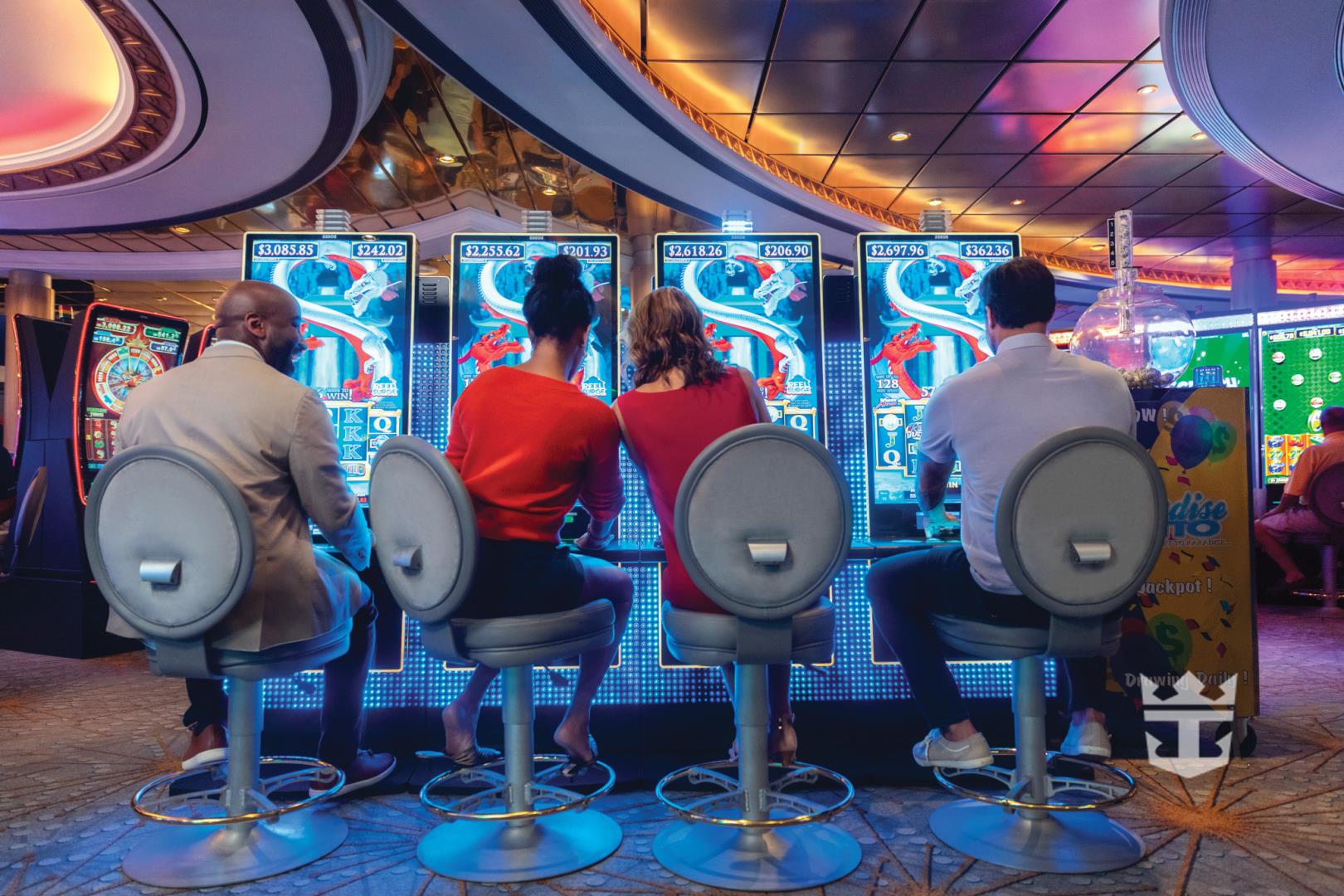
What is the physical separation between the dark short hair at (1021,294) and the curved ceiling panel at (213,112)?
4.37 metres

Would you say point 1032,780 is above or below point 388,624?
below

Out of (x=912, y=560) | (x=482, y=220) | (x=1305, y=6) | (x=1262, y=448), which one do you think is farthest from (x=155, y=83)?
(x=1262, y=448)

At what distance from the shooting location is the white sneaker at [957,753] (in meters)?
1.96

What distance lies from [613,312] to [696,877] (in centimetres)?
192

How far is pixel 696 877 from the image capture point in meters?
1.83

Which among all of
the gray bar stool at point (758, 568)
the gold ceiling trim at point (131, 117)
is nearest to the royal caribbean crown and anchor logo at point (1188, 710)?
the gray bar stool at point (758, 568)

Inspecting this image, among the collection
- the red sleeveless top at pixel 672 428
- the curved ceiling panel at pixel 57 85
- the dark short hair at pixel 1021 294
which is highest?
the curved ceiling panel at pixel 57 85

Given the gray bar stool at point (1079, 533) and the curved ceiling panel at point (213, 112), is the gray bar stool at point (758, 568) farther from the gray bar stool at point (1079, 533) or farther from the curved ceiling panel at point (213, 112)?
the curved ceiling panel at point (213, 112)

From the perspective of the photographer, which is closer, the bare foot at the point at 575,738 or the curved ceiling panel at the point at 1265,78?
the bare foot at the point at 575,738

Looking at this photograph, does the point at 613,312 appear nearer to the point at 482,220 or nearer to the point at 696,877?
the point at 696,877

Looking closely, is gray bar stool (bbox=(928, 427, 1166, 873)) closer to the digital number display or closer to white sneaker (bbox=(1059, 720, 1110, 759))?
white sneaker (bbox=(1059, 720, 1110, 759))

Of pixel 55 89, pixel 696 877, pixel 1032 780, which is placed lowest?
pixel 696 877

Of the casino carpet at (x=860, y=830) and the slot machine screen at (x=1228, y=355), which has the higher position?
the slot machine screen at (x=1228, y=355)

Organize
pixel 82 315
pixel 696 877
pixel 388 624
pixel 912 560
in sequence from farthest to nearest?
pixel 82 315
pixel 388 624
pixel 912 560
pixel 696 877
